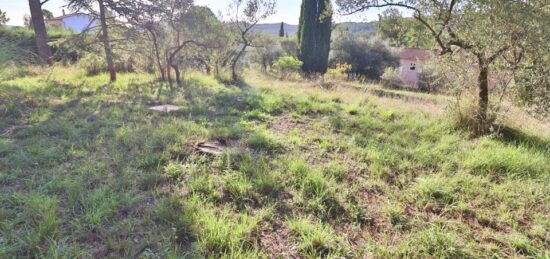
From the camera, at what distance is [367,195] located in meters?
2.38

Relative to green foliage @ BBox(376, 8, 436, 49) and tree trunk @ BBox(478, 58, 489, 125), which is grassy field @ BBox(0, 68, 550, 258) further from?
green foliage @ BBox(376, 8, 436, 49)

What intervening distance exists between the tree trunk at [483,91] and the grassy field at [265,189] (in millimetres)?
378

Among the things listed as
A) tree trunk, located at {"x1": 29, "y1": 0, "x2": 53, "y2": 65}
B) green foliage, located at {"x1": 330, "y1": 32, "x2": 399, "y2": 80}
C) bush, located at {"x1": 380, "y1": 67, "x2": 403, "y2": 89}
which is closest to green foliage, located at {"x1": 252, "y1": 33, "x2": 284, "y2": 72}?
green foliage, located at {"x1": 330, "y1": 32, "x2": 399, "y2": 80}

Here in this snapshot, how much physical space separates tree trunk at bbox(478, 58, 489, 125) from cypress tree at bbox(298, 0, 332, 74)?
41.4 ft

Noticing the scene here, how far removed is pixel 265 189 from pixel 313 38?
15195 millimetres

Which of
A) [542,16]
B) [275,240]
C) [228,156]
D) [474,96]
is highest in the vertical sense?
[542,16]

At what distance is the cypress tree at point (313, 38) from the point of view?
15.6 meters

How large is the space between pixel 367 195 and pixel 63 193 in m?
2.49

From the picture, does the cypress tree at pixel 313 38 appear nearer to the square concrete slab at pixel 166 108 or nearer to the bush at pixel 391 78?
the bush at pixel 391 78

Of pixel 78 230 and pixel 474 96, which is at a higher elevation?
pixel 474 96

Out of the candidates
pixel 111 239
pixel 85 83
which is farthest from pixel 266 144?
pixel 85 83

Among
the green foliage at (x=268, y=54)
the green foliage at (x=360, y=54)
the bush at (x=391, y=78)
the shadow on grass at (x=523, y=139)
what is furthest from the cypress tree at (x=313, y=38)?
the shadow on grass at (x=523, y=139)

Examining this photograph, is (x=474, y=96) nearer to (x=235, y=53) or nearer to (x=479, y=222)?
(x=479, y=222)

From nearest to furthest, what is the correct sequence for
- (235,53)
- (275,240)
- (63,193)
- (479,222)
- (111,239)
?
1. (111,239)
2. (275,240)
3. (479,222)
4. (63,193)
5. (235,53)
